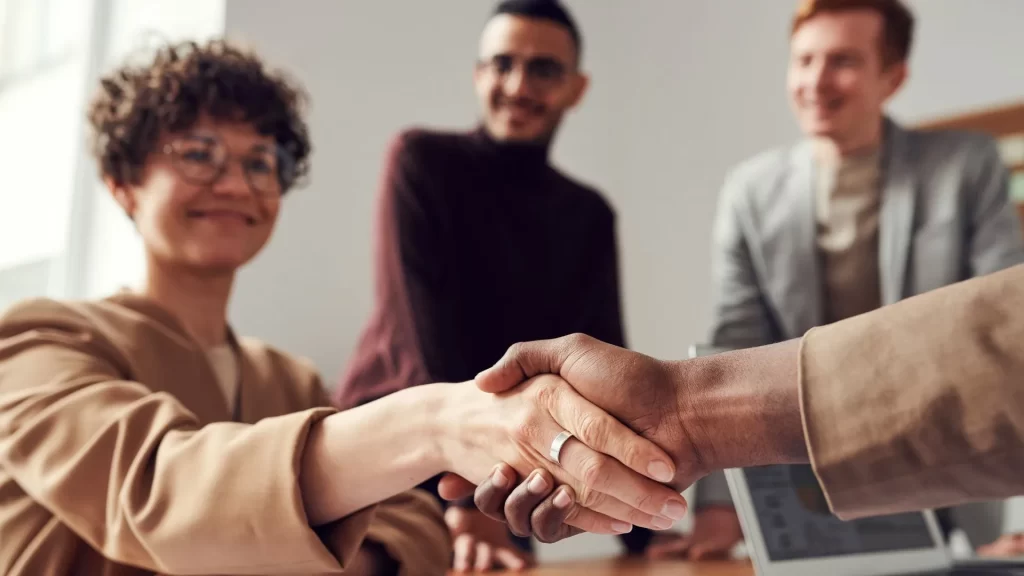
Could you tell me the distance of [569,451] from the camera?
742 millimetres

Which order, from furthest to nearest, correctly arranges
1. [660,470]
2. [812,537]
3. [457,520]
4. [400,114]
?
1. [400,114]
2. [457,520]
3. [812,537]
4. [660,470]

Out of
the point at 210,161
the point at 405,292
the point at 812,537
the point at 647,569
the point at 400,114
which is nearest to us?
the point at 812,537

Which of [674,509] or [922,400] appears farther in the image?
[674,509]

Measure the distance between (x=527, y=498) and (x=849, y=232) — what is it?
1.26 metres

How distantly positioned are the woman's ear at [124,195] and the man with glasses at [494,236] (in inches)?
23.1

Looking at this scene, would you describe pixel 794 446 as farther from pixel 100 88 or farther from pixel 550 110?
pixel 550 110

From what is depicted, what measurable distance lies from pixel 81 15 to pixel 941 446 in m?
1.83

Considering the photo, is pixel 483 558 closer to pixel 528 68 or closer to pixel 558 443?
pixel 558 443

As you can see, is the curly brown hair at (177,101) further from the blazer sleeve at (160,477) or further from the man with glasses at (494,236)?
the man with glasses at (494,236)

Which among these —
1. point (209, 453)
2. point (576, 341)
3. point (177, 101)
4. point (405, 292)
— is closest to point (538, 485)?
point (576, 341)

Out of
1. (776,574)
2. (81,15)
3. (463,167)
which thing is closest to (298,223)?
(463,167)

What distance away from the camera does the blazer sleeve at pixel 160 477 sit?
2.41 ft

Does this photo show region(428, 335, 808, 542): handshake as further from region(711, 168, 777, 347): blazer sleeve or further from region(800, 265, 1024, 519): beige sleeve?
region(711, 168, 777, 347): blazer sleeve

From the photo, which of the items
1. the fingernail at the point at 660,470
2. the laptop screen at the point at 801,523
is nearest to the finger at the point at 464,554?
the laptop screen at the point at 801,523
